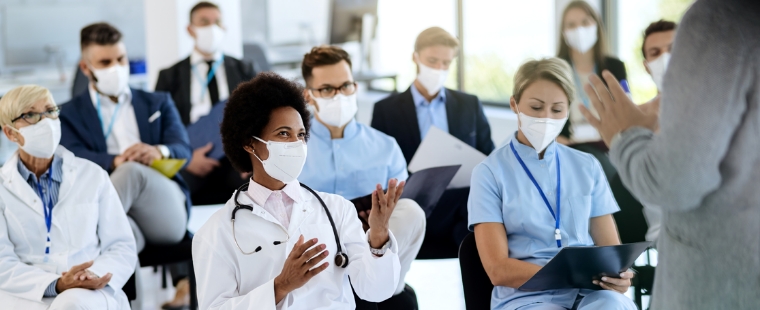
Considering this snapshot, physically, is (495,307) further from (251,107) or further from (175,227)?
(175,227)

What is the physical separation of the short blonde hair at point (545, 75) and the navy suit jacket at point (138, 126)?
1741 millimetres

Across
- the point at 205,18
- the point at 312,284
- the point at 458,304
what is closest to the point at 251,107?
the point at 312,284

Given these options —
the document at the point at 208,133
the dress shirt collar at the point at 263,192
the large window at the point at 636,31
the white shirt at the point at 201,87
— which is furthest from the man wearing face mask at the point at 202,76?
the large window at the point at 636,31

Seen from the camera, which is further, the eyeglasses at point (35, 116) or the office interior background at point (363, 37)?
the office interior background at point (363, 37)

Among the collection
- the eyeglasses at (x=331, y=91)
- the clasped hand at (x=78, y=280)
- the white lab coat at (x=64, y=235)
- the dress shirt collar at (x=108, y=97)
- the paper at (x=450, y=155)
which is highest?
the eyeglasses at (x=331, y=91)

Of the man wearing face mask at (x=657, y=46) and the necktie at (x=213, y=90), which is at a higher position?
the man wearing face mask at (x=657, y=46)

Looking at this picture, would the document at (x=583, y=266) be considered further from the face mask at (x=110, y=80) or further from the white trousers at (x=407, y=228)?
the face mask at (x=110, y=80)

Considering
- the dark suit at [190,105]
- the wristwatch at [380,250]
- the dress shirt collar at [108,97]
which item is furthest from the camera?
the dark suit at [190,105]

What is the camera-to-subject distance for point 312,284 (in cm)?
195

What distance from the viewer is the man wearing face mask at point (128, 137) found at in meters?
3.14

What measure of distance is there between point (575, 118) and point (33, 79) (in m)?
5.50

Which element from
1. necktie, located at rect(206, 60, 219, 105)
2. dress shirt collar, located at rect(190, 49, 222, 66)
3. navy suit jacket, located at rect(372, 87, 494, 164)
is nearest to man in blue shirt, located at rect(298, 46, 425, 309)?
navy suit jacket, located at rect(372, 87, 494, 164)

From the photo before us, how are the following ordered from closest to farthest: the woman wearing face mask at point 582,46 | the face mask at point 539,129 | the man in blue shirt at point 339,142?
the face mask at point 539,129
the man in blue shirt at point 339,142
the woman wearing face mask at point 582,46

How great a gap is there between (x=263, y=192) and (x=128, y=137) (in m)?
1.82
